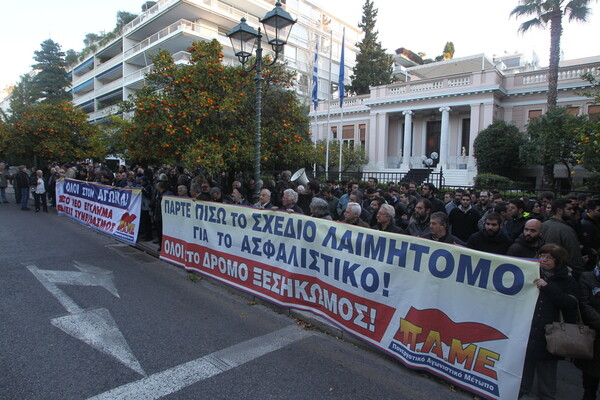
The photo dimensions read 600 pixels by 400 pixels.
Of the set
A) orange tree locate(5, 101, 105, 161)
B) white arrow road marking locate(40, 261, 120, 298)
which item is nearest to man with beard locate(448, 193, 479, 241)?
white arrow road marking locate(40, 261, 120, 298)

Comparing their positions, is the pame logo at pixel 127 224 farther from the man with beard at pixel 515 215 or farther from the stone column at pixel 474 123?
the stone column at pixel 474 123

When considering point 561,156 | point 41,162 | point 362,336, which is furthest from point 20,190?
point 561,156

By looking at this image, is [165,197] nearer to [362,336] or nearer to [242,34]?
[242,34]

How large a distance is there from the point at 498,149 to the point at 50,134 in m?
23.3

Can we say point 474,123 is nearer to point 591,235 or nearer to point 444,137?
point 444,137

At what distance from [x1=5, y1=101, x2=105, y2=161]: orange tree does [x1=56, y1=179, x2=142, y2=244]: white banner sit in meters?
5.99

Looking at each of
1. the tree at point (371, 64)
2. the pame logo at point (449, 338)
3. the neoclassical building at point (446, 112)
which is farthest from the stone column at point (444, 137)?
the pame logo at point (449, 338)

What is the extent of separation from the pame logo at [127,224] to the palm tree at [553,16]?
20275 mm

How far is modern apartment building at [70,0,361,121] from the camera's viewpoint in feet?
101

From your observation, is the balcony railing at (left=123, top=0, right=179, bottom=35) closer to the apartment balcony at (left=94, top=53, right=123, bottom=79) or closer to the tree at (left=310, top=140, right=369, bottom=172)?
the apartment balcony at (left=94, top=53, right=123, bottom=79)

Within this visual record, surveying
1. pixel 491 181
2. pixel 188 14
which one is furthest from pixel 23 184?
pixel 188 14

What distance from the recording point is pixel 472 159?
75.8 feet

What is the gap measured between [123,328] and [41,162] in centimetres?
2259

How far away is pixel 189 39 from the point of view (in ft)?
101
